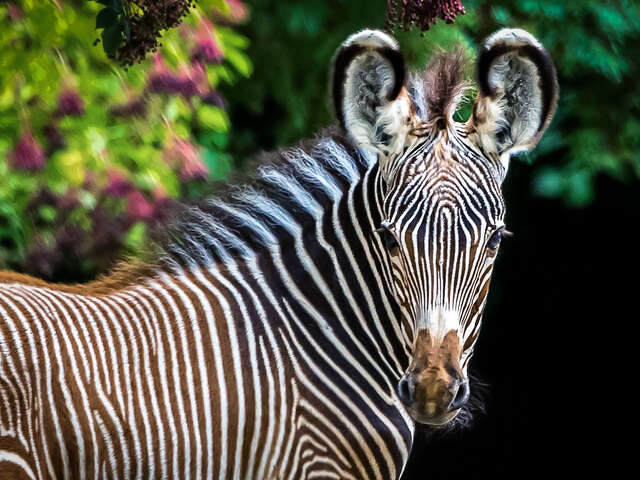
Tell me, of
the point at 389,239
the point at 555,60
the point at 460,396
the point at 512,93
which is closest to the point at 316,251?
the point at 389,239

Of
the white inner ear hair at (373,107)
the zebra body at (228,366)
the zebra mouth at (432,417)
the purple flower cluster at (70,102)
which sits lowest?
the zebra mouth at (432,417)

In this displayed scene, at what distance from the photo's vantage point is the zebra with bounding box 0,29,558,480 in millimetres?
3574

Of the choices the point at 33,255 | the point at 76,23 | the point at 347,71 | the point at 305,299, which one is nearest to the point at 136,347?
the point at 305,299

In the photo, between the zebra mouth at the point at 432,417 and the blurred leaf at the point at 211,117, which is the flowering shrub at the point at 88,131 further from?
the zebra mouth at the point at 432,417

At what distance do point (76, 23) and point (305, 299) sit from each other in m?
2.17

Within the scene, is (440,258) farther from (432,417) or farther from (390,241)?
(432,417)

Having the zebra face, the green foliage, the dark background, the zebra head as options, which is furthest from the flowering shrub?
the dark background

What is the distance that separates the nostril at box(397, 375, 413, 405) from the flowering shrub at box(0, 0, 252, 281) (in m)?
1.93

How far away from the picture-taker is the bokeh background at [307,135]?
5270 mm

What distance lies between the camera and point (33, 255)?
209 inches

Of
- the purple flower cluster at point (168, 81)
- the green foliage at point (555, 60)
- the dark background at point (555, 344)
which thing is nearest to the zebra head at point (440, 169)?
the purple flower cluster at point (168, 81)

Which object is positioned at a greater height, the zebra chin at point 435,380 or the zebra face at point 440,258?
the zebra face at point 440,258

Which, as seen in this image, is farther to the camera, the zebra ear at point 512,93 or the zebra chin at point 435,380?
the zebra ear at point 512,93

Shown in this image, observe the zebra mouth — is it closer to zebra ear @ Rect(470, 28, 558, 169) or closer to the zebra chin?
the zebra chin
